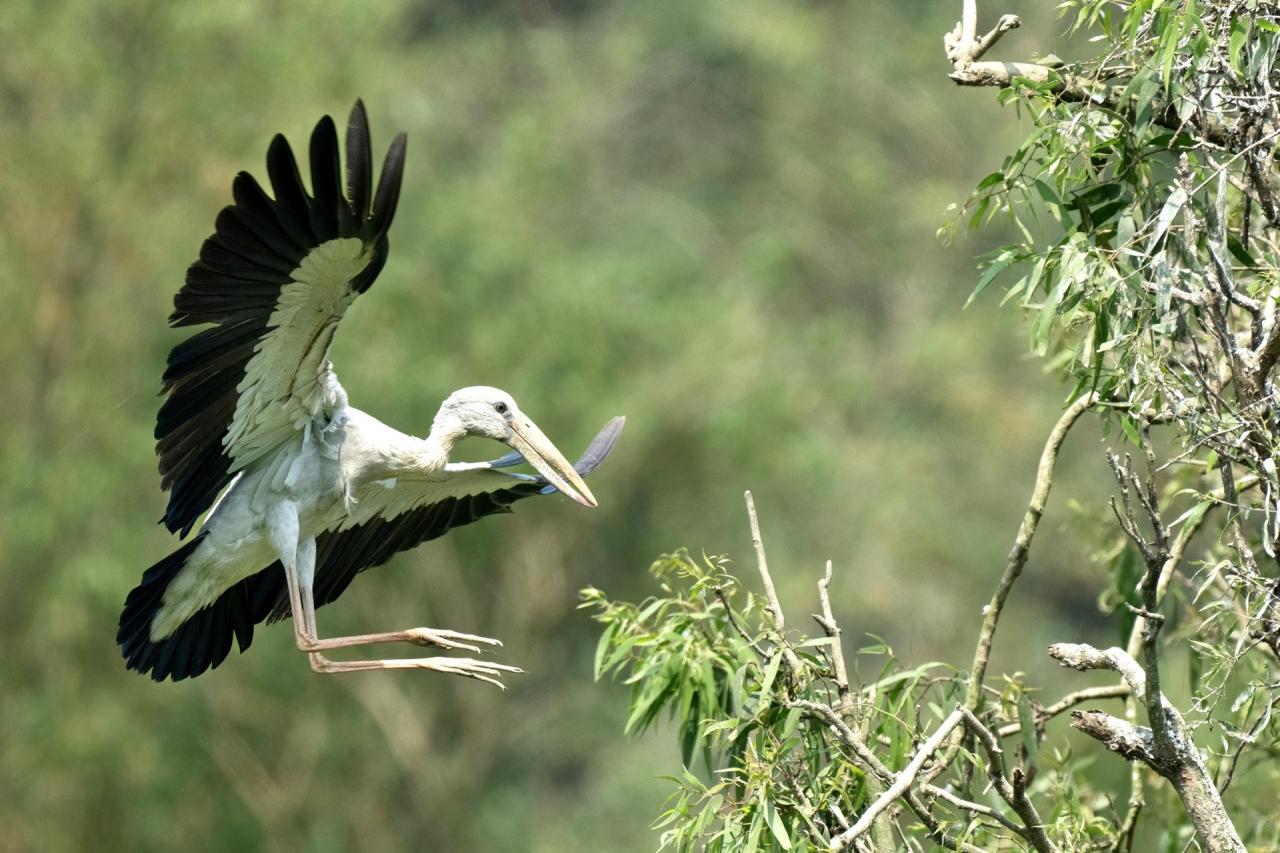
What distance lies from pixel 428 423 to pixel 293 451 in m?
12.0

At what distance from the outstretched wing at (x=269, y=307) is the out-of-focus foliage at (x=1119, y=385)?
1.37m

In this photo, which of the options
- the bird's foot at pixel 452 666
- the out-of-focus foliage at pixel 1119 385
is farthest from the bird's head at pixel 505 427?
the out-of-focus foliage at pixel 1119 385

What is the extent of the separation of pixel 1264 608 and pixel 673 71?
2864 cm

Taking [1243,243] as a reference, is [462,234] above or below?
above

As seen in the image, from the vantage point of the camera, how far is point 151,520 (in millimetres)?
17828

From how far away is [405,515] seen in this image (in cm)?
788

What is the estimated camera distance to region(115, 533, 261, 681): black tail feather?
7051mm

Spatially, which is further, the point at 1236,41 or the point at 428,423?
the point at 428,423

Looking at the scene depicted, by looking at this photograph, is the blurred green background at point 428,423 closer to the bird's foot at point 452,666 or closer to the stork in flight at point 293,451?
the stork in flight at point 293,451

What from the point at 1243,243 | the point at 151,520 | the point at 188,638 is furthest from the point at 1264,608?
Result: the point at 151,520

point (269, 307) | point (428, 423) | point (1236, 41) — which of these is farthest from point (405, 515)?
point (428, 423)

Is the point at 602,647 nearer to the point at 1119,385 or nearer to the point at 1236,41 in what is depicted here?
the point at 1119,385

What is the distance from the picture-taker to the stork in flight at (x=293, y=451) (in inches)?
229

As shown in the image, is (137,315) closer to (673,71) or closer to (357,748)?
(357,748)
